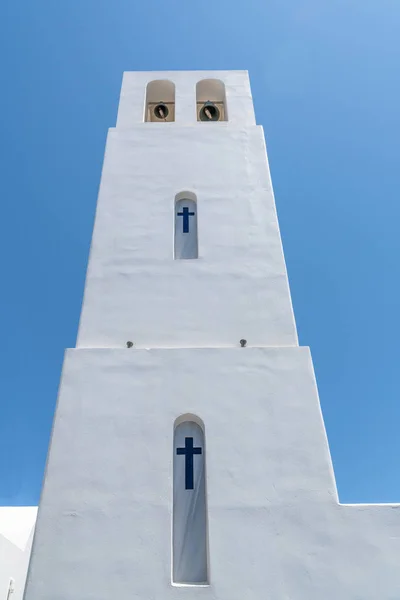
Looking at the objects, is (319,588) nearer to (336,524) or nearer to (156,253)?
(336,524)

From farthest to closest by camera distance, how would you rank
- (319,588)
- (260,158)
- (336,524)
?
(260,158) < (336,524) < (319,588)

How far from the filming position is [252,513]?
5.78 meters

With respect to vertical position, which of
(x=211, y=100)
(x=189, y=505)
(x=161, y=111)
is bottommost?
(x=189, y=505)

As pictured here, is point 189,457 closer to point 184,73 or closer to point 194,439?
point 194,439

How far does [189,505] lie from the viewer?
20.0ft

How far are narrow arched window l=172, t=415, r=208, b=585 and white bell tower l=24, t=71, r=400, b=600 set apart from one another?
0.05ft

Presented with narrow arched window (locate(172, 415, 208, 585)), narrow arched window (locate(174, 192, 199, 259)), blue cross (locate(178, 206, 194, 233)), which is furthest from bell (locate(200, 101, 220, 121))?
narrow arched window (locate(172, 415, 208, 585))

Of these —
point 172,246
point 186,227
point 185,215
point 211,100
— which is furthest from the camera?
point 211,100

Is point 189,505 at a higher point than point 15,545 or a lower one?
lower

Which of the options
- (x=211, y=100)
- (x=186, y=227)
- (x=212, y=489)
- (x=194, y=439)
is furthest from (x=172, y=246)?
(x=211, y=100)

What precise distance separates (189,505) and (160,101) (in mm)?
10070

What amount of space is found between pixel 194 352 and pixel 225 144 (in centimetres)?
489

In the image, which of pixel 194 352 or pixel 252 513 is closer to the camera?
pixel 252 513

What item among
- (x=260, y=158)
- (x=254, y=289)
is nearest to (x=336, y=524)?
(x=254, y=289)
